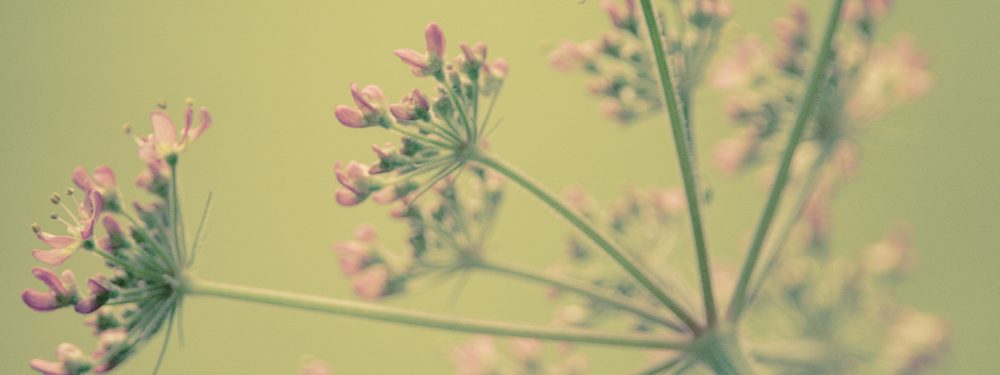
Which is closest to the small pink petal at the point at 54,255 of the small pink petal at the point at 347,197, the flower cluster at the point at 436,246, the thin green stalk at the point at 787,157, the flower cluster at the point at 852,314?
the small pink petal at the point at 347,197

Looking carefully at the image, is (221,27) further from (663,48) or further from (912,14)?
(663,48)

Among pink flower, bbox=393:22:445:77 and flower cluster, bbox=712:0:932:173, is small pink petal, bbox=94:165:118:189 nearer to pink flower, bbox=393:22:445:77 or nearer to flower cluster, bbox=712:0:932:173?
pink flower, bbox=393:22:445:77

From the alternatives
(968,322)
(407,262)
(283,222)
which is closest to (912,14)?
(968,322)

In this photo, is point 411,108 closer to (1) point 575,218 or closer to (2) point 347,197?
(2) point 347,197

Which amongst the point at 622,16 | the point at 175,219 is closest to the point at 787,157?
the point at 622,16

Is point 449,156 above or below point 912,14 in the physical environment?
below

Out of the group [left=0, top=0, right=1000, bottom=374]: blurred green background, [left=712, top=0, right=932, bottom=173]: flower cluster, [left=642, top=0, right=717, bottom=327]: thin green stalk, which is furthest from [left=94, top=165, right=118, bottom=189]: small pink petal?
[left=0, top=0, right=1000, bottom=374]: blurred green background

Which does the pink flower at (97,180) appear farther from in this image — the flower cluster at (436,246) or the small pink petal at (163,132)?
the flower cluster at (436,246)
